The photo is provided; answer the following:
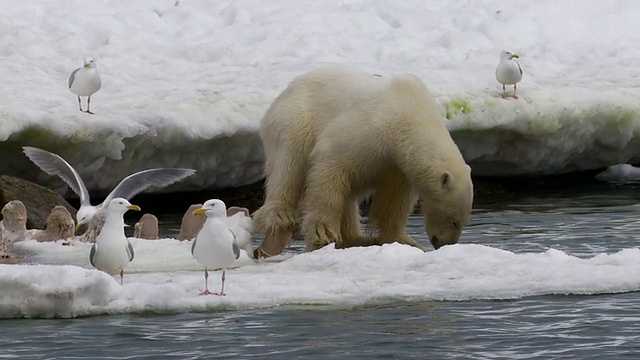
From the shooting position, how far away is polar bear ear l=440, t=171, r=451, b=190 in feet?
38.5

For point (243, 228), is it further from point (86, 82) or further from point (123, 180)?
point (86, 82)

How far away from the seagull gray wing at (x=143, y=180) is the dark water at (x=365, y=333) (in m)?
3.44

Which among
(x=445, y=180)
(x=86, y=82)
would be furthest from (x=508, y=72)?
(x=445, y=180)

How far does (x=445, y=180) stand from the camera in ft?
38.6

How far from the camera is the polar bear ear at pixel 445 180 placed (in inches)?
462

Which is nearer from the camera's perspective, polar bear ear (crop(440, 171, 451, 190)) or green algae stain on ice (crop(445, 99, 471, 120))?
polar bear ear (crop(440, 171, 451, 190))

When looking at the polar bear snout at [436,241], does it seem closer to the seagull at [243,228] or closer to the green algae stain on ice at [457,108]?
the seagull at [243,228]

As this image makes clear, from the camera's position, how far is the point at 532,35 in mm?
20062

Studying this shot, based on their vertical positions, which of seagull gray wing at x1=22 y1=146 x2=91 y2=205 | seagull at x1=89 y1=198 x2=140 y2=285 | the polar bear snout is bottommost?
seagull at x1=89 y1=198 x2=140 y2=285

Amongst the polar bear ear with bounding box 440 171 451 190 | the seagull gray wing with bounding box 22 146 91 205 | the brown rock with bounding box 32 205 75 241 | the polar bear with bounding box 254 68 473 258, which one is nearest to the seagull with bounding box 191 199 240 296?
the polar bear with bounding box 254 68 473 258

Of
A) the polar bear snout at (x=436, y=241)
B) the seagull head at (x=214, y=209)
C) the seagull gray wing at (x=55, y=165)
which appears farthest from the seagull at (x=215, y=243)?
the seagull gray wing at (x=55, y=165)

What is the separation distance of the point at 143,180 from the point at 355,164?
2.00 meters

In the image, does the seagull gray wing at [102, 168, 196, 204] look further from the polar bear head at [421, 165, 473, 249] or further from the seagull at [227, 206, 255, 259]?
the polar bear head at [421, 165, 473, 249]

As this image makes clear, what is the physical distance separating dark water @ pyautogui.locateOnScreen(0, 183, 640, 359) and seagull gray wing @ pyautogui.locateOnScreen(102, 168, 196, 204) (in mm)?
3436
